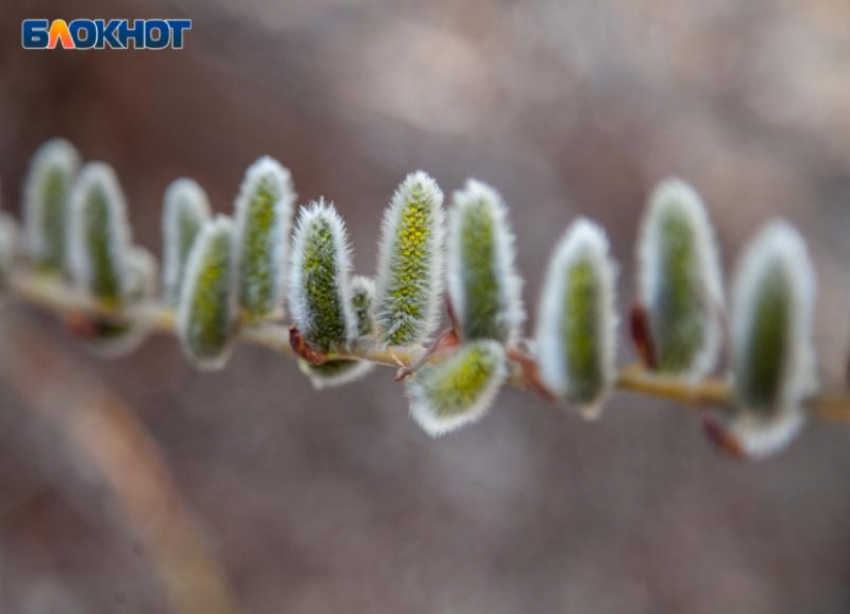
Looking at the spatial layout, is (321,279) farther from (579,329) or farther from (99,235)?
(99,235)

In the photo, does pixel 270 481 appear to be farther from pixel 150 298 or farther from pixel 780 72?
pixel 780 72

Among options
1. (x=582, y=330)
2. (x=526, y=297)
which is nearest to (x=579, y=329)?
(x=582, y=330)

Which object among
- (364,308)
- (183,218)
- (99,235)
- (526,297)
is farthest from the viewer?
(526,297)

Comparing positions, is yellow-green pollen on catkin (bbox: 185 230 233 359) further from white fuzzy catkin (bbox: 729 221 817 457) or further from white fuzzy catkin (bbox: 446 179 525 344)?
white fuzzy catkin (bbox: 729 221 817 457)

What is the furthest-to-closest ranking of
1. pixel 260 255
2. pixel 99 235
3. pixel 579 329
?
pixel 99 235
pixel 260 255
pixel 579 329

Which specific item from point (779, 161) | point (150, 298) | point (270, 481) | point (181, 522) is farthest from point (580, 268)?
point (779, 161)

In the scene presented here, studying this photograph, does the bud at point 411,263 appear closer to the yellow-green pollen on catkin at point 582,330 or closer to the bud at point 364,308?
the bud at point 364,308

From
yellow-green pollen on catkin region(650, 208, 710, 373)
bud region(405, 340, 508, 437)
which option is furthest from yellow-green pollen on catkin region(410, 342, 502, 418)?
yellow-green pollen on catkin region(650, 208, 710, 373)

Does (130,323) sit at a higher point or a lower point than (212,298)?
lower
